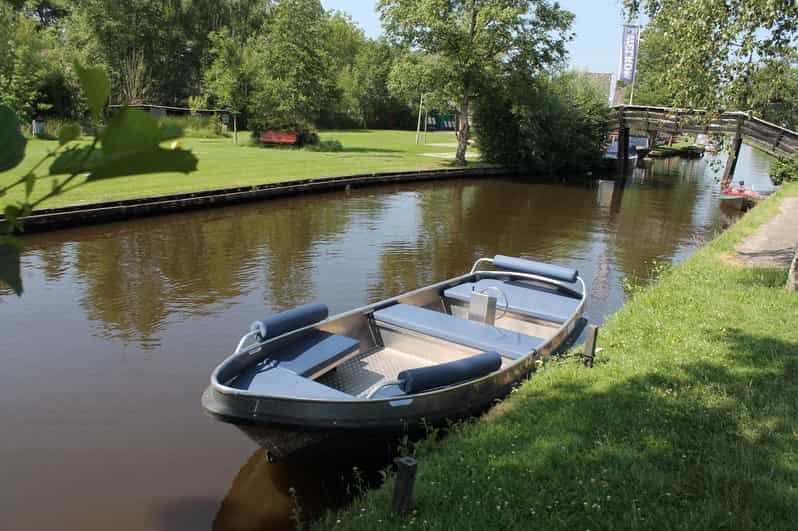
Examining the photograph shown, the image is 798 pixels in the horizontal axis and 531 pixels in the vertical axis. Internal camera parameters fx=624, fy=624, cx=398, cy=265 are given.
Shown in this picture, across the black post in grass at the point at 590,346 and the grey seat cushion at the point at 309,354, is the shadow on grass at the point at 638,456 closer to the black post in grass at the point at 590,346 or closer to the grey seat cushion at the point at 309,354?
the black post in grass at the point at 590,346

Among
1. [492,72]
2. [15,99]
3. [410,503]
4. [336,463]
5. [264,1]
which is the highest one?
[264,1]

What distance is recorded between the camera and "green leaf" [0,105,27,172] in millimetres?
1377

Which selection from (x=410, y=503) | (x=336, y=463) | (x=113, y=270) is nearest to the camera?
(x=410, y=503)

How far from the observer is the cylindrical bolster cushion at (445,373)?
7.05m

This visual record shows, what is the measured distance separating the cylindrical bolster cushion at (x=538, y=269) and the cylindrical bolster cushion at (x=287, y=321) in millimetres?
4883

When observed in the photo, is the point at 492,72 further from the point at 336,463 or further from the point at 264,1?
the point at 264,1

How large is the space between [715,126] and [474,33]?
553 inches

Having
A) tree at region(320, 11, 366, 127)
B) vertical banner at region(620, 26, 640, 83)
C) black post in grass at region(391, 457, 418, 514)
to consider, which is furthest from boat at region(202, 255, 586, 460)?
tree at region(320, 11, 366, 127)

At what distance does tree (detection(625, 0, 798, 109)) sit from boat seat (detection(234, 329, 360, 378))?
9.10 m

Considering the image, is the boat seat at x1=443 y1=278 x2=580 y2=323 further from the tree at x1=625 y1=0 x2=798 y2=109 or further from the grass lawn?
the grass lawn

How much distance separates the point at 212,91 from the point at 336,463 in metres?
38.2

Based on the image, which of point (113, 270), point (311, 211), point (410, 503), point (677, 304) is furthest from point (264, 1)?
point (410, 503)

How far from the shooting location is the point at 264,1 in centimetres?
6850

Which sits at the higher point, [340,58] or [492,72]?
[340,58]
